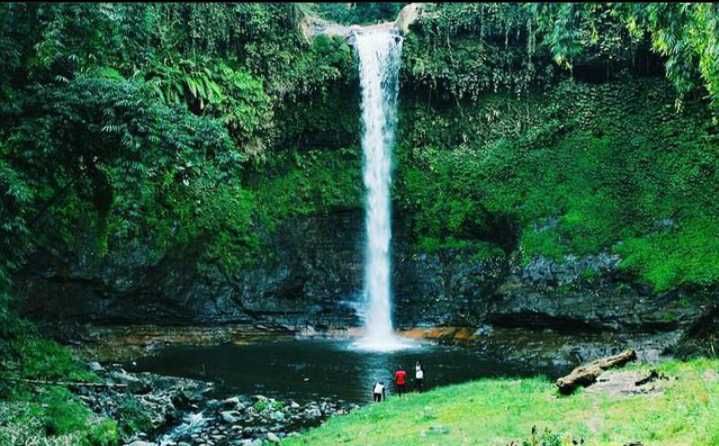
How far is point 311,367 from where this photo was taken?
22.7 meters

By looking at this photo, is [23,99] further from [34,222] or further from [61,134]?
[34,222]

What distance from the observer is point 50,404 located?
13.4m

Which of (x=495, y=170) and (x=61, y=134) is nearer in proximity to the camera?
(x=61, y=134)

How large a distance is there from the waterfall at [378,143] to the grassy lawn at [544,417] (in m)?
16.5

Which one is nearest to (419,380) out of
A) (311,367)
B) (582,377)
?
(311,367)

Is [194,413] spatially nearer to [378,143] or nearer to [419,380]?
[419,380]

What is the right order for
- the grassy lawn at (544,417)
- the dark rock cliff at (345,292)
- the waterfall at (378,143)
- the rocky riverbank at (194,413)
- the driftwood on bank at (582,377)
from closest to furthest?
the grassy lawn at (544,417), the driftwood on bank at (582,377), the rocky riverbank at (194,413), the dark rock cliff at (345,292), the waterfall at (378,143)

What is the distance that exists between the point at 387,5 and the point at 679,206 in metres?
28.0

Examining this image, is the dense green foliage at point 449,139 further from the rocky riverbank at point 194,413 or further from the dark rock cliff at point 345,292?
the rocky riverbank at point 194,413

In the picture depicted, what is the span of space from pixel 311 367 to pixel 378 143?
16.0 m

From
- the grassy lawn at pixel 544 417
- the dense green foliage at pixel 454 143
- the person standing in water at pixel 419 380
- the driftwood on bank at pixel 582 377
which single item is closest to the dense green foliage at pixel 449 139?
the dense green foliage at pixel 454 143

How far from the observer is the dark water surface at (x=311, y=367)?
65.0 ft


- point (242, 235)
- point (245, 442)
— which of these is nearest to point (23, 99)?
point (245, 442)

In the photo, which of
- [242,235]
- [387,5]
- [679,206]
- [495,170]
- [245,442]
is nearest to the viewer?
[245,442]
